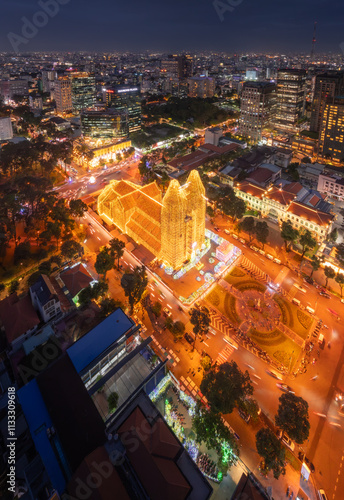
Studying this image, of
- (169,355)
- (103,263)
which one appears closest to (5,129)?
(103,263)

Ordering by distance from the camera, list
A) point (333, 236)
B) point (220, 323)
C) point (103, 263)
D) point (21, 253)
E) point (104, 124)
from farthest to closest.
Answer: point (104, 124), point (333, 236), point (21, 253), point (103, 263), point (220, 323)

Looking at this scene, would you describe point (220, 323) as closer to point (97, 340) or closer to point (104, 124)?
point (97, 340)

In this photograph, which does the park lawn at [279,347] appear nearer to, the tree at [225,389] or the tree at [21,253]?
the tree at [225,389]

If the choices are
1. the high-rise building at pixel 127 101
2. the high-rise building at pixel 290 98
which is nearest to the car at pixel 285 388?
the high-rise building at pixel 290 98

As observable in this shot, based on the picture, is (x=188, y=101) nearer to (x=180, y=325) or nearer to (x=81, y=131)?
(x=81, y=131)

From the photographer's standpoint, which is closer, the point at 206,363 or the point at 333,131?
the point at 206,363
